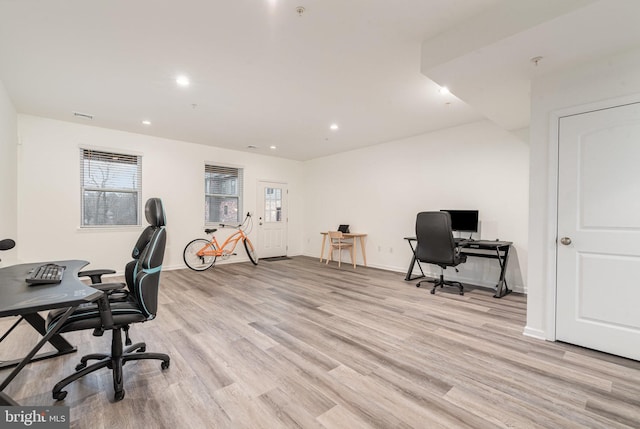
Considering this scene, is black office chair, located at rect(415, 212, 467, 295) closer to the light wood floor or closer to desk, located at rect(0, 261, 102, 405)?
the light wood floor

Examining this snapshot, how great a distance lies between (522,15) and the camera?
6.48 ft

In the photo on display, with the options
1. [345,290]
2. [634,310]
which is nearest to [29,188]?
[345,290]

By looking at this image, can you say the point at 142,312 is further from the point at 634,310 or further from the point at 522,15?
the point at 634,310

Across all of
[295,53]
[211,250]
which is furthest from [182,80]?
[211,250]

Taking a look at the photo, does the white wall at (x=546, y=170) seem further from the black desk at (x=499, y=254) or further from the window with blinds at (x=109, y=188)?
the window with blinds at (x=109, y=188)

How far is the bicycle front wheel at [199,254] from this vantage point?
577 centimetres

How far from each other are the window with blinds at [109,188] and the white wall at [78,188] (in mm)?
122

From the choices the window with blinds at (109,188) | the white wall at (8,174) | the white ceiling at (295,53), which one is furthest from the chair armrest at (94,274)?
the window with blinds at (109,188)

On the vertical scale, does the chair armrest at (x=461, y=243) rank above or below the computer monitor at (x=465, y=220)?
→ below

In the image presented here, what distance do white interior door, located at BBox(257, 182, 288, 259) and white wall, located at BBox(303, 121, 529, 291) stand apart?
0.84 m

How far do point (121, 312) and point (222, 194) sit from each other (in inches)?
194

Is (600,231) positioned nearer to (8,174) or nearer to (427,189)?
(427,189)

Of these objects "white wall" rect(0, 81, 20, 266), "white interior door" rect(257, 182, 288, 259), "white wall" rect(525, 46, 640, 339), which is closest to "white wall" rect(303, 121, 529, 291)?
"white interior door" rect(257, 182, 288, 259)

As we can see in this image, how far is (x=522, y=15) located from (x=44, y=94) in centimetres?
521
